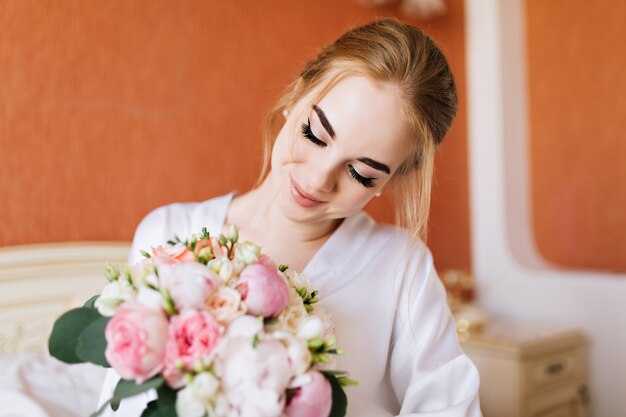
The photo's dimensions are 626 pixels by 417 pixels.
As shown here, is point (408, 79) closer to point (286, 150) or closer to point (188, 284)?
point (286, 150)

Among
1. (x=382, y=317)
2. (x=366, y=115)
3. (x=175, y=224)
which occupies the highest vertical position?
(x=366, y=115)

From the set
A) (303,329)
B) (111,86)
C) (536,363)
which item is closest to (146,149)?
(111,86)

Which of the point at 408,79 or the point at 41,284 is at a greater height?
the point at 408,79

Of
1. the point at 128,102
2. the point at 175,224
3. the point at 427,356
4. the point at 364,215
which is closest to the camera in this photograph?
the point at 427,356

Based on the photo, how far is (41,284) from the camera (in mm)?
1748

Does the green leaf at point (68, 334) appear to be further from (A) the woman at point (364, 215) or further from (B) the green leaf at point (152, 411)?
(A) the woman at point (364, 215)

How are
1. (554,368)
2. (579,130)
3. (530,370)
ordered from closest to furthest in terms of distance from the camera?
(530,370), (554,368), (579,130)

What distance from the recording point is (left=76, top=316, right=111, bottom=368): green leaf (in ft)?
2.53

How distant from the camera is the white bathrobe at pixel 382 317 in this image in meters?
1.19

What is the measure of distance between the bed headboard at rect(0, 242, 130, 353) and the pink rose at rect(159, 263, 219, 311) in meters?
1.14

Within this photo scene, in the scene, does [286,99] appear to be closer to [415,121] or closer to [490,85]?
[415,121]

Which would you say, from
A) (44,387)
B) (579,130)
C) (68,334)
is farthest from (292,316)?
(579,130)

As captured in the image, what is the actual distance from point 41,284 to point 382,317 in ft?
3.46

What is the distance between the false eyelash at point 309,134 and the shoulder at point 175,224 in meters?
0.34
